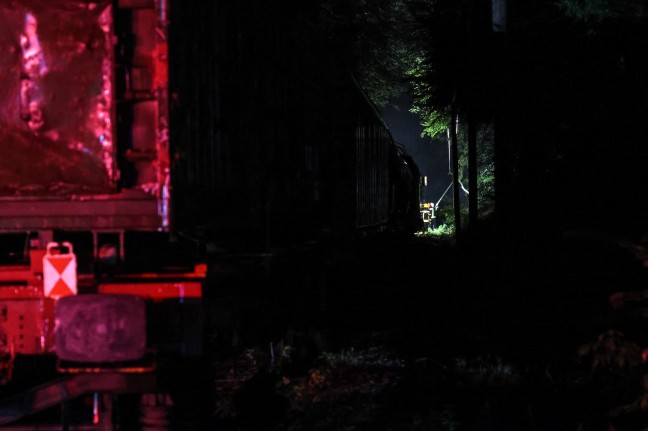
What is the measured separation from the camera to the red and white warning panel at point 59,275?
209 inches

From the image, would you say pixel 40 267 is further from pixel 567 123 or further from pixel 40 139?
pixel 567 123

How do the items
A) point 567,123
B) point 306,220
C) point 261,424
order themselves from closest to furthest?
point 261,424, point 306,220, point 567,123

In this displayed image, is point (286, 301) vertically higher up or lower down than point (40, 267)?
lower down

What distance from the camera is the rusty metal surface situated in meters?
5.26

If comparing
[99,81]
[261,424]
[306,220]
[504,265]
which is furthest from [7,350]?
[504,265]

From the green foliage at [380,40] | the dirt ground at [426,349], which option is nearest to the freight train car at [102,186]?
the dirt ground at [426,349]

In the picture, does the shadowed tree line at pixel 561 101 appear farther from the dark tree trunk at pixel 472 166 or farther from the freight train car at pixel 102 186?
the freight train car at pixel 102 186

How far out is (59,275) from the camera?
5.32 metres

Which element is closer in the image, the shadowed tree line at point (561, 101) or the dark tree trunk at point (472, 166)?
the shadowed tree line at point (561, 101)

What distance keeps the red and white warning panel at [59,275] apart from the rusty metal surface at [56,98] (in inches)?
15.5

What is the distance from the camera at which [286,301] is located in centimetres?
1002

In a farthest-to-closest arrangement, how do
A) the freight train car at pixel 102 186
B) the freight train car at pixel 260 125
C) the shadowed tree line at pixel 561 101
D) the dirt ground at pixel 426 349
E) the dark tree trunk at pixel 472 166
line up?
the dark tree trunk at pixel 472 166
the shadowed tree line at pixel 561 101
the dirt ground at pixel 426 349
the freight train car at pixel 260 125
the freight train car at pixel 102 186

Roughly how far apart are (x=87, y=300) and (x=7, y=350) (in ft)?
2.43

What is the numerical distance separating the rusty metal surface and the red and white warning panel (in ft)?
1.29
